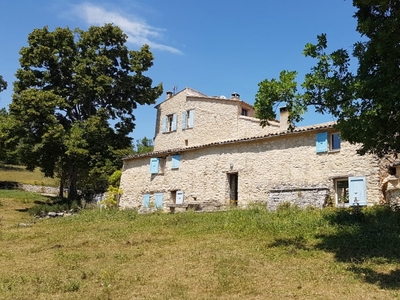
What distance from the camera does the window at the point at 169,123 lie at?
29.9m

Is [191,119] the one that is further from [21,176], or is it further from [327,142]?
[21,176]

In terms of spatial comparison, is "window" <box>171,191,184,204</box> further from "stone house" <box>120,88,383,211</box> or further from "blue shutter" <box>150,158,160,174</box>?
"blue shutter" <box>150,158,160,174</box>

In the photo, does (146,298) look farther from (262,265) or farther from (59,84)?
(59,84)

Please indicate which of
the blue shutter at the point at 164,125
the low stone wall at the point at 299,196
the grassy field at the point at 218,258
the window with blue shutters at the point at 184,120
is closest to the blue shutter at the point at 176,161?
the window with blue shutters at the point at 184,120

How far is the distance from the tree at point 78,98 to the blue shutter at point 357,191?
16.5 m

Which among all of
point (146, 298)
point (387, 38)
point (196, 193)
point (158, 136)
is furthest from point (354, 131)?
point (158, 136)

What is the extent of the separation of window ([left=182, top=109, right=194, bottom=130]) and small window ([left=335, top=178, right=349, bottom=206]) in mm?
13217

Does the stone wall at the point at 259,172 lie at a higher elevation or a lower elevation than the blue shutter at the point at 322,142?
lower

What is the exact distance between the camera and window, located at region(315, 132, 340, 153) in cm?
1784

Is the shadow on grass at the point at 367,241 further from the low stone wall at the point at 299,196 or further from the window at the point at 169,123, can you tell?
the window at the point at 169,123

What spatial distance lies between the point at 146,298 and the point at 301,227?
7.06 meters

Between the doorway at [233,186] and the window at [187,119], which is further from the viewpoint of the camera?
the window at [187,119]

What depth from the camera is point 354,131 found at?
360 inches

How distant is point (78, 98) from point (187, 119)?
8282mm
